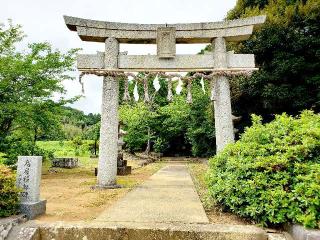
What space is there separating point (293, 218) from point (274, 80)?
36.3 feet

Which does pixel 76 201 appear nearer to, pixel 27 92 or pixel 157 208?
pixel 157 208

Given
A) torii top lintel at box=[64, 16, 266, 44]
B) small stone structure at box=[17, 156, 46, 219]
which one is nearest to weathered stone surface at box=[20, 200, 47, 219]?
small stone structure at box=[17, 156, 46, 219]

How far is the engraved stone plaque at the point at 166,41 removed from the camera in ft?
30.0

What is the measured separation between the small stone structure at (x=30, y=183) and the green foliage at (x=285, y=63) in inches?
435

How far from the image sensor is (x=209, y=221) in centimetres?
497

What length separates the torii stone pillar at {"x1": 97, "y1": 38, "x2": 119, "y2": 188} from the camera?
9.02 meters

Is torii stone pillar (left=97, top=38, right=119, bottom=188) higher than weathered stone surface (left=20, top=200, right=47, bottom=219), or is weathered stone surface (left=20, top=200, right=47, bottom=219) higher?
torii stone pillar (left=97, top=38, right=119, bottom=188)

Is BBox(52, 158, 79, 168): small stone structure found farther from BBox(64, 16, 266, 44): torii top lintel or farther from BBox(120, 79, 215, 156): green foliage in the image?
BBox(64, 16, 266, 44): torii top lintel

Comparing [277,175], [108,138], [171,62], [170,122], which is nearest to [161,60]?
[171,62]

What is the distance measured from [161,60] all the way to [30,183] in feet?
17.6

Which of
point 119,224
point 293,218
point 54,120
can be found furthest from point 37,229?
point 54,120

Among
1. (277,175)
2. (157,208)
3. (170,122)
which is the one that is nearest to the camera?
(277,175)

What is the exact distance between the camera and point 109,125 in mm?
9102

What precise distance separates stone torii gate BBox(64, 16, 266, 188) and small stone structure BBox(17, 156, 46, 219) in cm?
348
